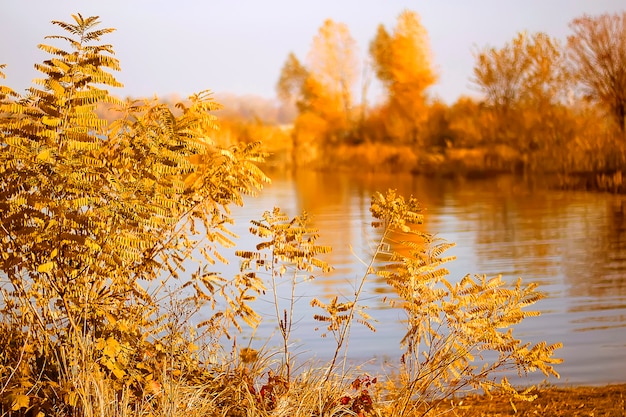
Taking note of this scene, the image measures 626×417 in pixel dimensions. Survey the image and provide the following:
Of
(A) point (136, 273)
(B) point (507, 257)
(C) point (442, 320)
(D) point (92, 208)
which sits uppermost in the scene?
(D) point (92, 208)

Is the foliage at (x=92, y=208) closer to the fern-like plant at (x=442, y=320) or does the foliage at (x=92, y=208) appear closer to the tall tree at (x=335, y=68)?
the fern-like plant at (x=442, y=320)

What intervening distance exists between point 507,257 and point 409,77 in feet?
94.5

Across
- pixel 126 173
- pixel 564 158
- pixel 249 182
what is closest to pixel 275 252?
pixel 249 182

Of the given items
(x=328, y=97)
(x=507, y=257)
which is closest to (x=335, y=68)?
(x=328, y=97)

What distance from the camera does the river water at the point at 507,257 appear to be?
759 centimetres

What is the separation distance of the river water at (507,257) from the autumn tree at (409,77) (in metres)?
12.9

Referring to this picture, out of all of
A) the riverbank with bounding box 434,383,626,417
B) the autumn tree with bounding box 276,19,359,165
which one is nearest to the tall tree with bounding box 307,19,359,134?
the autumn tree with bounding box 276,19,359,165

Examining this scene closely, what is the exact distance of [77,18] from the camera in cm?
531

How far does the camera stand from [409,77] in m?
41.1

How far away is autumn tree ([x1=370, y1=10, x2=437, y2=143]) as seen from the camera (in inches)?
1590

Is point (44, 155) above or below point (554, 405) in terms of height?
above

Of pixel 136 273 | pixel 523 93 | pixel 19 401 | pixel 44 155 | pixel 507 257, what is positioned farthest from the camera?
pixel 523 93

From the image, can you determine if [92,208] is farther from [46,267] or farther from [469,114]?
[469,114]

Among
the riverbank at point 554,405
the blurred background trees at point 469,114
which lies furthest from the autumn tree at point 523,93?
the riverbank at point 554,405
